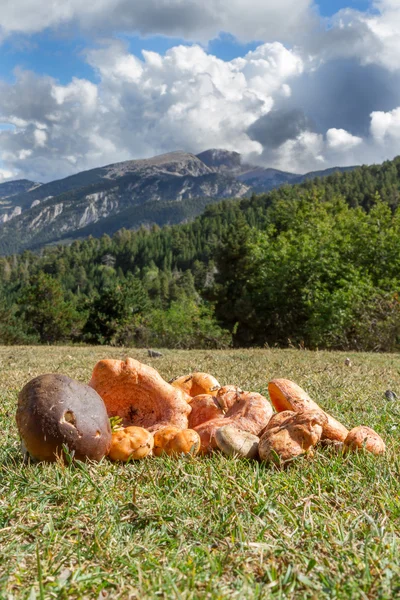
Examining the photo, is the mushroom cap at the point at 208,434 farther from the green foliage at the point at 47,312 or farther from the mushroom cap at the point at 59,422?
the green foliage at the point at 47,312

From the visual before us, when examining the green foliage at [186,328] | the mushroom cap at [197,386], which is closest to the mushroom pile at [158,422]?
the mushroom cap at [197,386]

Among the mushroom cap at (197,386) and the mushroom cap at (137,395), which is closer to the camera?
the mushroom cap at (137,395)

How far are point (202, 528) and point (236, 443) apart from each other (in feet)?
3.42

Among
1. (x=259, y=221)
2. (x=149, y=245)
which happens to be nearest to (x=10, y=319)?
(x=259, y=221)

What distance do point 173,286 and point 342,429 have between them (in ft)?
405

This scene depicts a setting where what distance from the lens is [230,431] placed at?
351 cm

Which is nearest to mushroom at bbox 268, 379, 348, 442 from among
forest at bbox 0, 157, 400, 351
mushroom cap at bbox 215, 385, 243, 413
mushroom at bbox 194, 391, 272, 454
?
mushroom at bbox 194, 391, 272, 454

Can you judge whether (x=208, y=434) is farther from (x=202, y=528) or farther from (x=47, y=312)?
(x=47, y=312)

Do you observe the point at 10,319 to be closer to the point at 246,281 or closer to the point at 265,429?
the point at 246,281

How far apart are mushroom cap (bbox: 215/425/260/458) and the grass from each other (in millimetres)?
90

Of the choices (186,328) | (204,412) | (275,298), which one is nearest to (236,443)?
(204,412)

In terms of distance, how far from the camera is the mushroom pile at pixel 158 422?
328 cm

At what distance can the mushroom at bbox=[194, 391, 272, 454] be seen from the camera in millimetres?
3629

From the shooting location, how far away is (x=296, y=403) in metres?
3.89
